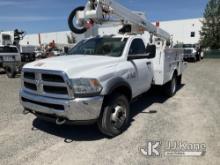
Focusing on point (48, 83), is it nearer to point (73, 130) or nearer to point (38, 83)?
point (38, 83)

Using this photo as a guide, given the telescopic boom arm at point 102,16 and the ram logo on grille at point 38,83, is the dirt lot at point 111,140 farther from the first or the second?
the telescopic boom arm at point 102,16

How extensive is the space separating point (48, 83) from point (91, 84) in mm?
795

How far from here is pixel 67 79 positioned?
14.1ft

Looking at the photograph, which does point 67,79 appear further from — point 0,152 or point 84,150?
point 0,152

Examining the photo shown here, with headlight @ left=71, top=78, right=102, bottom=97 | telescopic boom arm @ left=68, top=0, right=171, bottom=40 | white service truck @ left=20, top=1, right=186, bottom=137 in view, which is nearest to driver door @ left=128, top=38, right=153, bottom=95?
white service truck @ left=20, top=1, right=186, bottom=137

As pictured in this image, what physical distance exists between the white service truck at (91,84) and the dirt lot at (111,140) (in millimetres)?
467

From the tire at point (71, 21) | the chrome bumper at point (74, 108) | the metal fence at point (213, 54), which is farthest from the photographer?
the metal fence at point (213, 54)

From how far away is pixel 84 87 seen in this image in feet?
14.3

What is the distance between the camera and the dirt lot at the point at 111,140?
4.15 meters

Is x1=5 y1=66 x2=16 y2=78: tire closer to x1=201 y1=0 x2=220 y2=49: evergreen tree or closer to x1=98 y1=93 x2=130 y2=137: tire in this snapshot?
x1=98 y1=93 x2=130 y2=137: tire

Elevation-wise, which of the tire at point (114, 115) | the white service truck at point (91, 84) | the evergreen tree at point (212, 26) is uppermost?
the evergreen tree at point (212, 26)

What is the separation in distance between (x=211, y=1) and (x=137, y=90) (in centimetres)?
4388

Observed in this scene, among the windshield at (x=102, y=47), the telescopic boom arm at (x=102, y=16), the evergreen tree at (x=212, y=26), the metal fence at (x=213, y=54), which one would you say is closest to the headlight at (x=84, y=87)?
the windshield at (x=102, y=47)

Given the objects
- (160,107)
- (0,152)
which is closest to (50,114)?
(0,152)
